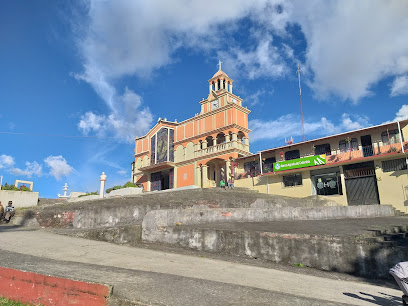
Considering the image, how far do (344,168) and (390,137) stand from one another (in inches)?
152

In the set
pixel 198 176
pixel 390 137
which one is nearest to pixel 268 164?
pixel 198 176

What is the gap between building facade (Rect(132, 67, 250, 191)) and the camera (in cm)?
2762

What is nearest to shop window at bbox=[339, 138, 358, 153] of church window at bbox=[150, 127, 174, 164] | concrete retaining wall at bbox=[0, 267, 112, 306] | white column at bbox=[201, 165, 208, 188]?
white column at bbox=[201, 165, 208, 188]

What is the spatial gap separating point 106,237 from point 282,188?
19.1 m

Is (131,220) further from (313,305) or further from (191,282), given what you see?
(313,305)

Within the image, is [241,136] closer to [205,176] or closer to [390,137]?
[205,176]

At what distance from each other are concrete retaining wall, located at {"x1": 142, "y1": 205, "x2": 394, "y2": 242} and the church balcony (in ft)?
44.2

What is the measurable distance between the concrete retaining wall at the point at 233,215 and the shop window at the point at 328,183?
663 centimetres

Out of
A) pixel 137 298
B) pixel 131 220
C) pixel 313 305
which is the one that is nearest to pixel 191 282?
pixel 137 298

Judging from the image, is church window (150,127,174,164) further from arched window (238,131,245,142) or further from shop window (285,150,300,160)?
shop window (285,150,300,160)

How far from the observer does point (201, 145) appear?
98.2 feet

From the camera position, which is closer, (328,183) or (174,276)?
(174,276)

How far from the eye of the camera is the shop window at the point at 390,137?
20.4m

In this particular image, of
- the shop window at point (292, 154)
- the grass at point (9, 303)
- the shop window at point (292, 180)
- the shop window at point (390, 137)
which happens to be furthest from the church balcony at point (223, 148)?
the grass at point (9, 303)
